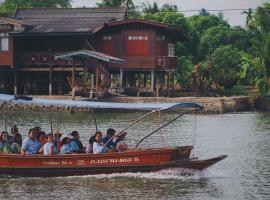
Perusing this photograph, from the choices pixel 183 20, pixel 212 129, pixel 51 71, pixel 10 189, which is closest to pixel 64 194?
pixel 10 189

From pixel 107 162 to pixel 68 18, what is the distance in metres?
34.4

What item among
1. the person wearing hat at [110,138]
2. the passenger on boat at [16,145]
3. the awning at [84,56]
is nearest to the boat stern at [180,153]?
the person wearing hat at [110,138]

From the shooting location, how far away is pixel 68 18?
54.0 metres

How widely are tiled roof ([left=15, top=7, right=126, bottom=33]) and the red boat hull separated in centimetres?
2959

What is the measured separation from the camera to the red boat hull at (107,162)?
20625 mm

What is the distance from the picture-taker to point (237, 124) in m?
39.0

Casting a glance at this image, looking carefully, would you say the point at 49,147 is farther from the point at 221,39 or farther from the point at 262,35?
the point at 221,39

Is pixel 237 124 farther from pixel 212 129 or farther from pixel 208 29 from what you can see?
pixel 208 29

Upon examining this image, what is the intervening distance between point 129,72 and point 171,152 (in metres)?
34.2

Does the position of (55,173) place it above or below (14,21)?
below

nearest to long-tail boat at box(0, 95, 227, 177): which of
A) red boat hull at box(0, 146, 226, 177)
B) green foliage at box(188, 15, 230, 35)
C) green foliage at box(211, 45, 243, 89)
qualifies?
red boat hull at box(0, 146, 226, 177)

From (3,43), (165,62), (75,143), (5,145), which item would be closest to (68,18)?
(3,43)

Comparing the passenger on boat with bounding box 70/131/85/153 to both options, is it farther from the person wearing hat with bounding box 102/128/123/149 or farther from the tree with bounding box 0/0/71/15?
the tree with bounding box 0/0/71/15

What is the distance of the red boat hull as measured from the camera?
20.6m
